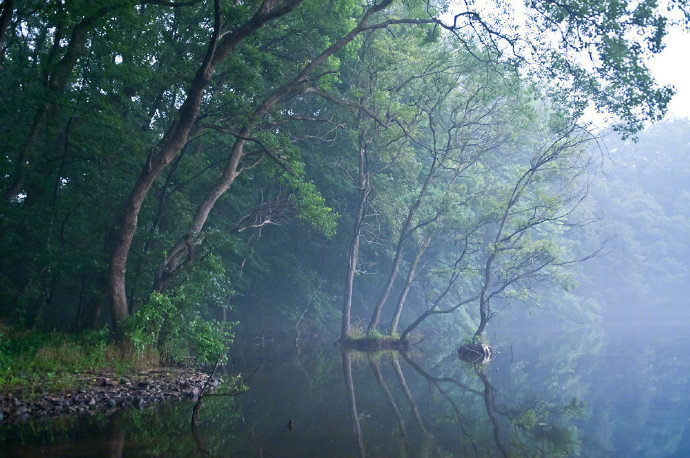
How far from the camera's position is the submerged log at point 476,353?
23.4 m

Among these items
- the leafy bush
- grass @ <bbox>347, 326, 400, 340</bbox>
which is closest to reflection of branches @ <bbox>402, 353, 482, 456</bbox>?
grass @ <bbox>347, 326, 400, 340</bbox>

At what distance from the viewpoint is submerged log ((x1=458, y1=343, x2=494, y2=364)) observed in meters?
23.4

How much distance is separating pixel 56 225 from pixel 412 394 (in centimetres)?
1040

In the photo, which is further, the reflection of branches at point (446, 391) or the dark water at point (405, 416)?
the reflection of branches at point (446, 391)

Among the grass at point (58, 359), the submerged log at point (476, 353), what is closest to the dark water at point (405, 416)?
the submerged log at point (476, 353)

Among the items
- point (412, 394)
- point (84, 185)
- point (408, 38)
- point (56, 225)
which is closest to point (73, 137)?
point (84, 185)

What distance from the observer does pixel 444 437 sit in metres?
10.2

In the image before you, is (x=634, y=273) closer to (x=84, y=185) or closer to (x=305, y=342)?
(x=305, y=342)

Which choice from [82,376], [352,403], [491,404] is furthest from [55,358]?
[491,404]

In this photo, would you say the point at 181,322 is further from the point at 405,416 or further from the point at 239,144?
the point at 405,416

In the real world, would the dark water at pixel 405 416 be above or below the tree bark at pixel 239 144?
below

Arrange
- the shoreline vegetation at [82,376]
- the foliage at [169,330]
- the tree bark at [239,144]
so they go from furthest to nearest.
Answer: the tree bark at [239,144], the foliage at [169,330], the shoreline vegetation at [82,376]

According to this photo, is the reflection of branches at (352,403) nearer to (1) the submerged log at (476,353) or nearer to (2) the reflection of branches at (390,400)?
(2) the reflection of branches at (390,400)

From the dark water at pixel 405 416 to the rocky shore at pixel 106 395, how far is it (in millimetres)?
474
